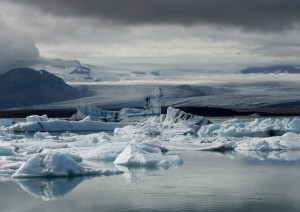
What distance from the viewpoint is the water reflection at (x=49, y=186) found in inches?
476

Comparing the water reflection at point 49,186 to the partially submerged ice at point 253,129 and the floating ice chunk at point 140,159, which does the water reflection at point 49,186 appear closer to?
the floating ice chunk at point 140,159

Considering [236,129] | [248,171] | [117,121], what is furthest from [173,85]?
[248,171]

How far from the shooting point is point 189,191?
12.2 metres

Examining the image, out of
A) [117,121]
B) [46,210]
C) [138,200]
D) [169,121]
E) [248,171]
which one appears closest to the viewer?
[46,210]

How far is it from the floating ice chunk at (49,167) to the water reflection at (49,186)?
0.55 feet

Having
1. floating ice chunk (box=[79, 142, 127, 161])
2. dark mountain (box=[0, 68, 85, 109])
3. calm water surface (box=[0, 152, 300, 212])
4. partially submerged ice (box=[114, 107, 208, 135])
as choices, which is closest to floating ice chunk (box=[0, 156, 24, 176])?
calm water surface (box=[0, 152, 300, 212])

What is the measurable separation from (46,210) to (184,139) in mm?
15752

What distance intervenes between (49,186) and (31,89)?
15971cm

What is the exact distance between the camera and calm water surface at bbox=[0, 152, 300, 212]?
10.7 meters

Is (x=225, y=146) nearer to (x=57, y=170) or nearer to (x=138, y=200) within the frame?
(x=57, y=170)

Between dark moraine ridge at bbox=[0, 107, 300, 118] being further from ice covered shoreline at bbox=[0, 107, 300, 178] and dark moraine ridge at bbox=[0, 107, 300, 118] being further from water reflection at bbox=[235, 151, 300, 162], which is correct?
water reflection at bbox=[235, 151, 300, 162]

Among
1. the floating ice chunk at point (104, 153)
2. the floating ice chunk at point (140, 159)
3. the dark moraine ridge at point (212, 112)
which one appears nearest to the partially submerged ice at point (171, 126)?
the floating ice chunk at point (104, 153)

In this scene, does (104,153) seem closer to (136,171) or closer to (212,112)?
(136,171)

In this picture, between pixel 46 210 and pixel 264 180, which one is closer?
pixel 46 210
